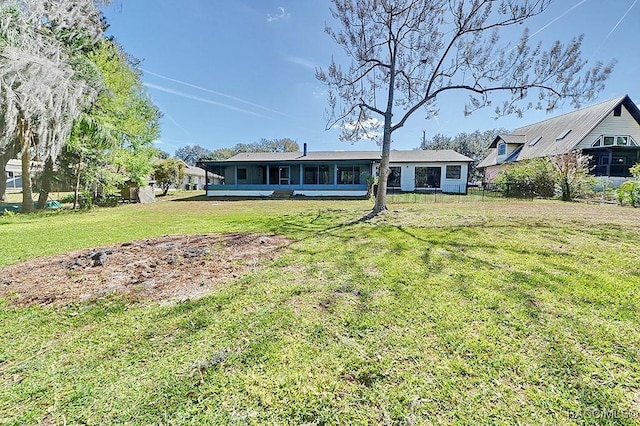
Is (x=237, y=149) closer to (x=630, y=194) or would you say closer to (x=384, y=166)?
(x=384, y=166)

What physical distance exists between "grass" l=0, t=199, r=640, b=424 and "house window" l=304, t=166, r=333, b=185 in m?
19.5

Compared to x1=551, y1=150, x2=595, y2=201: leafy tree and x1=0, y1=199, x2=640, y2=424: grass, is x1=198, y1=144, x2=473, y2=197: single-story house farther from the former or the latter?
x1=0, y1=199, x2=640, y2=424: grass

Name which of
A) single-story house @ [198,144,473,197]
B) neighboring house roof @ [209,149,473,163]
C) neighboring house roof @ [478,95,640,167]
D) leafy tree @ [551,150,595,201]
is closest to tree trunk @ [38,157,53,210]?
single-story house @ [198,144,473,197]

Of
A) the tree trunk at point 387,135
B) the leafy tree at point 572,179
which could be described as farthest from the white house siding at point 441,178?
the tree trunk at point 387,135

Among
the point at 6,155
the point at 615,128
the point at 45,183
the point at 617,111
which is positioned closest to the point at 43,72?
the point at 45,183

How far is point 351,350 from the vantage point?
2111mm

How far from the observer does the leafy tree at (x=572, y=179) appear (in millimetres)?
14297

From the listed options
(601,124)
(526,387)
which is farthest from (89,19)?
(601,124)

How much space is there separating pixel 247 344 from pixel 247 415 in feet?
2.22

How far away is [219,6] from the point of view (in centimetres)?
1166

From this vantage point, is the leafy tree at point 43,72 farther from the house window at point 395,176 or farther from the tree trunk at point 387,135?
the house window at point 395,176

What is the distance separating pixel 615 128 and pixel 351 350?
27.8m

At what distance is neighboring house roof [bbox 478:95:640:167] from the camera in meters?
19.4

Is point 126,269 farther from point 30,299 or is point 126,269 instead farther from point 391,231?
point 391,231
